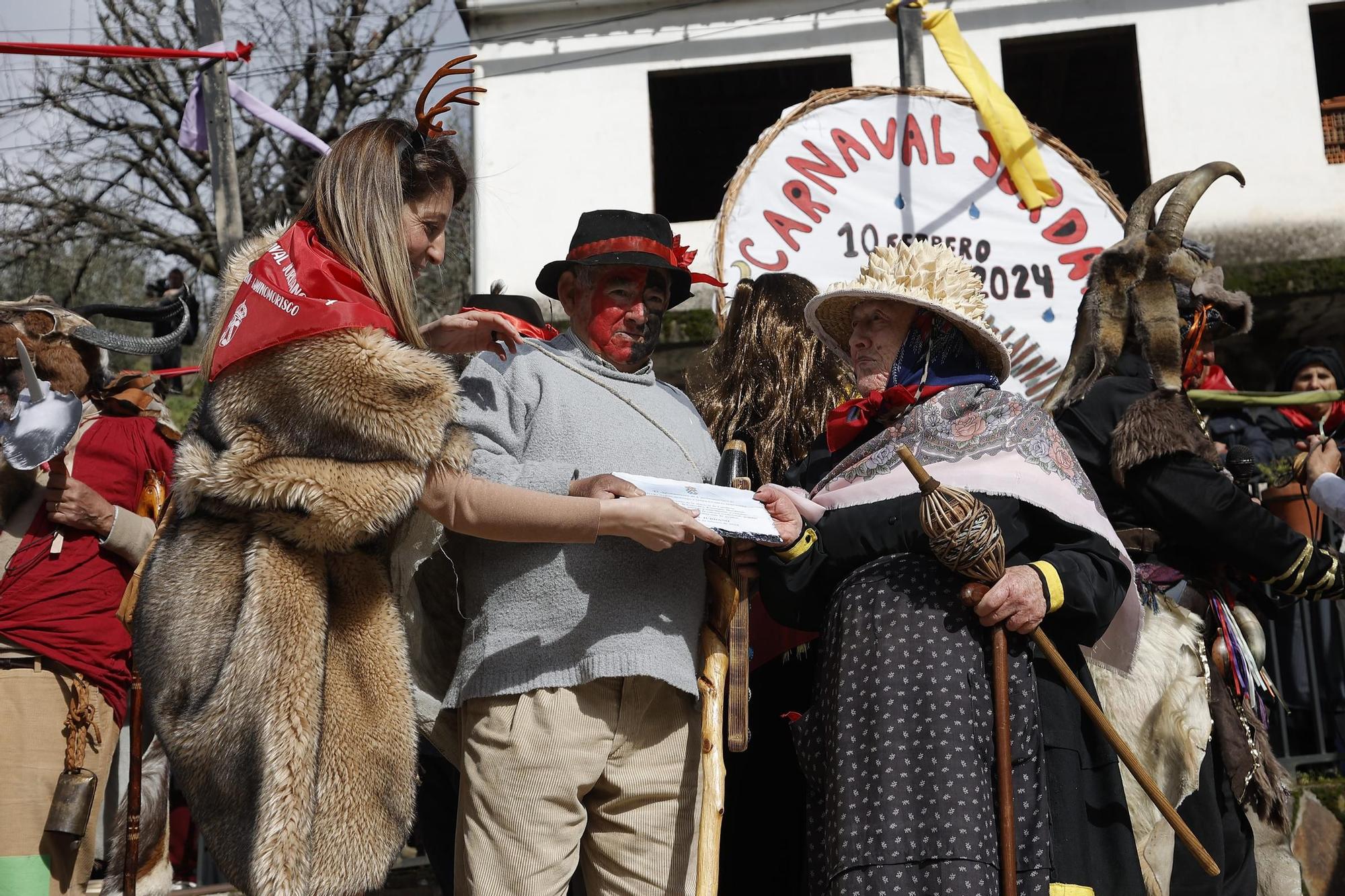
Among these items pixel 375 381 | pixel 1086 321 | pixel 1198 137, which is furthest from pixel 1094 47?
pixel 375 381

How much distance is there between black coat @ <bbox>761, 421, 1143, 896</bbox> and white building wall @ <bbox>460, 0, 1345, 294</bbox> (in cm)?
699

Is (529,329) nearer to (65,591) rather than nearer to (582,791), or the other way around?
(582,791)

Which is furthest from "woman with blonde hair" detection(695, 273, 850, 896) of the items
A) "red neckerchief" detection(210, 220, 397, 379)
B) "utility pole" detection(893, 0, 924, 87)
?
"utility pole" detection(893, 0, 924, 87)

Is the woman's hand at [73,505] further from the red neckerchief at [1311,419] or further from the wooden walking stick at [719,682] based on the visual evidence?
the red neckerchief at [1311,419]

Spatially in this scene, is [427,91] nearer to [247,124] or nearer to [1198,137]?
[1198,137]

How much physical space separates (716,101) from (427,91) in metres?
9.93

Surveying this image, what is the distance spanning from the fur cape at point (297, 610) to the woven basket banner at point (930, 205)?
2.44 meters

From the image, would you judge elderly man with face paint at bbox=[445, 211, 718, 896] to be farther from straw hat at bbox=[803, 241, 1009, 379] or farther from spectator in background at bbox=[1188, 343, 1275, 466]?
spectator in background at bbox=[1188, 343, 1275, 466]

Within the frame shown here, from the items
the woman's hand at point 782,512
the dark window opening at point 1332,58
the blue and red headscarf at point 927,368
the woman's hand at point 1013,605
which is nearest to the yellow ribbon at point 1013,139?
the blue and red headscarf at point 927,368

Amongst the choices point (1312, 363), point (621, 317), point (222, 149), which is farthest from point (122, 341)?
point (1312, 363)

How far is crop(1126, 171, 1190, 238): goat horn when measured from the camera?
4109 millimetres

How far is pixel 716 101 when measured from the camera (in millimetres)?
12586

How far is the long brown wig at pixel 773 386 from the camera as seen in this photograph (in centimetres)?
366

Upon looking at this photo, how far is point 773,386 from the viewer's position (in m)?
3.70
